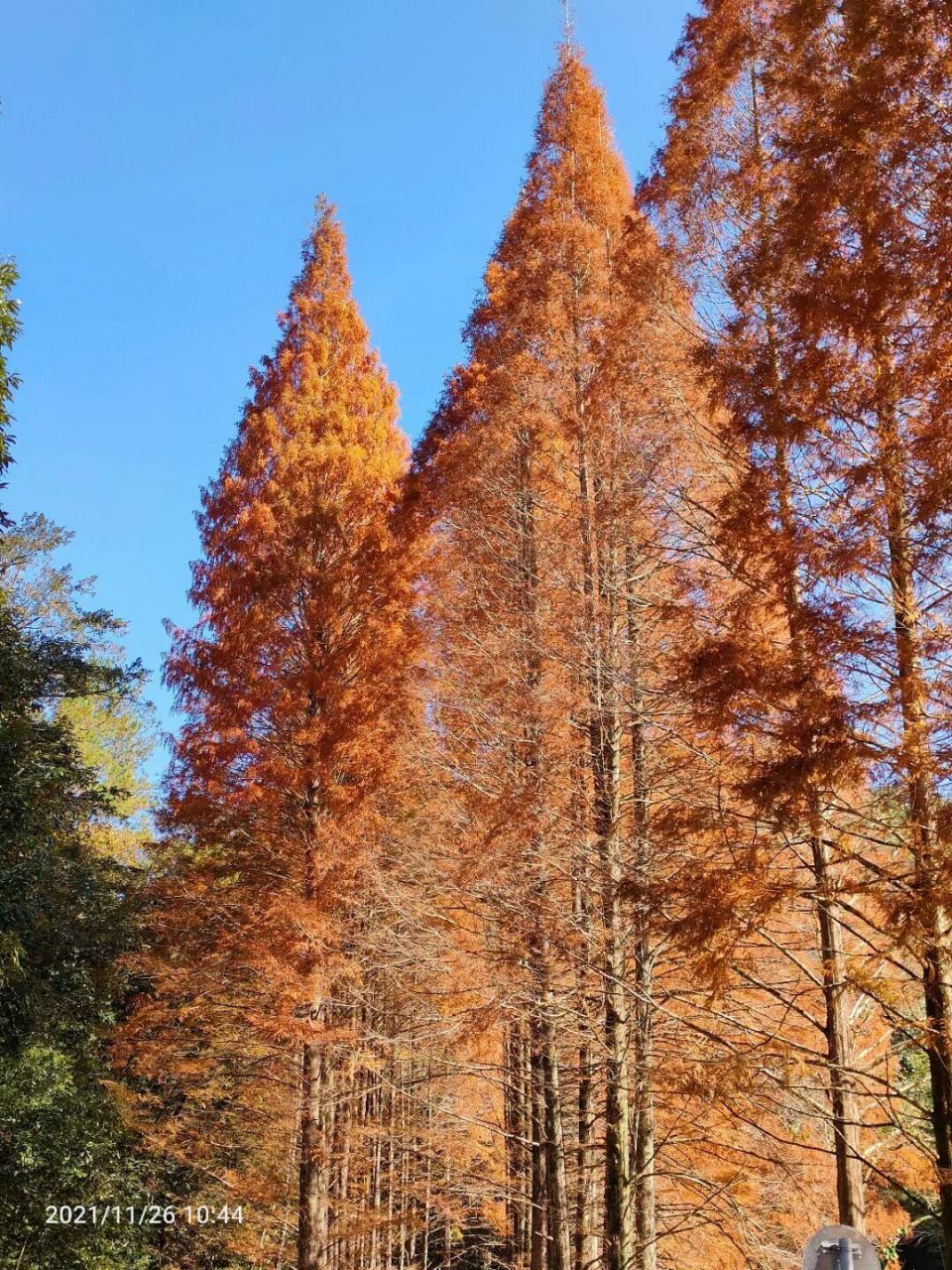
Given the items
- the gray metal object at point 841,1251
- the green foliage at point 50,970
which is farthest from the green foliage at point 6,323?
the gray metal object at point 841,1251

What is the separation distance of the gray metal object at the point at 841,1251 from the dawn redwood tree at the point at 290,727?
7.39 meters

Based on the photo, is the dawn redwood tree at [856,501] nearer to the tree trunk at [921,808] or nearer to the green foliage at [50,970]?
the tree trunk at [921,808]

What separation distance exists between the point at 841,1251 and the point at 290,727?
9.03m

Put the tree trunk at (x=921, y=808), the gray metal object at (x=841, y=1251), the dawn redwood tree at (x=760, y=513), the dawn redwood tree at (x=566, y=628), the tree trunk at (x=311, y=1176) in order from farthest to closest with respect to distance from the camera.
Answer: the tree trunk at (x=311, y=1176) < the dawn redwood tree at (x=566, y=628) < the dawn redwood tree at (x=760, y=513) < the tree trunk at (x=921, y=808) < the gray metal object at (x=841, y=1251)

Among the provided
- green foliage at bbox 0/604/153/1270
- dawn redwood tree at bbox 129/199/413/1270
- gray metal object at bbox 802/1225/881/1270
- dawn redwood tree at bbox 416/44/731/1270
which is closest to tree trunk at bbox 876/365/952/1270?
gray metal object at bbox 802/1225/881/1270

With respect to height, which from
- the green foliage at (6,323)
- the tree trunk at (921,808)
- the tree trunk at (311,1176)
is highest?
the green foliage at (6,323)

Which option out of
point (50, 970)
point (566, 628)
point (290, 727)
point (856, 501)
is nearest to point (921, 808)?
point (856, 501)

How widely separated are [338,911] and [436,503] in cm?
491

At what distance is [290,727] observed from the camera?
11.6 metres

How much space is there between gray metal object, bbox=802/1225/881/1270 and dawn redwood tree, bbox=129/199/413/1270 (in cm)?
739

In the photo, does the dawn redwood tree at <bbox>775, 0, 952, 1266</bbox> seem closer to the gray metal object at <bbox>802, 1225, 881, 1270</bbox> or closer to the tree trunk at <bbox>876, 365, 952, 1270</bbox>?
the tree trunk at <bbox>876, 365, 952, 1270</bbox>

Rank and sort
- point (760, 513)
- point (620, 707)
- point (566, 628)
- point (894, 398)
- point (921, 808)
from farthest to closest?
point (566, 628) → point (620, 707) → point (760, 513) → point (894, 398) → point (921, 808)

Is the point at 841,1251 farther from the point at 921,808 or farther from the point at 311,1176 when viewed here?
the point at 311,1176

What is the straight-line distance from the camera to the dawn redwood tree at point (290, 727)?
10.7m
